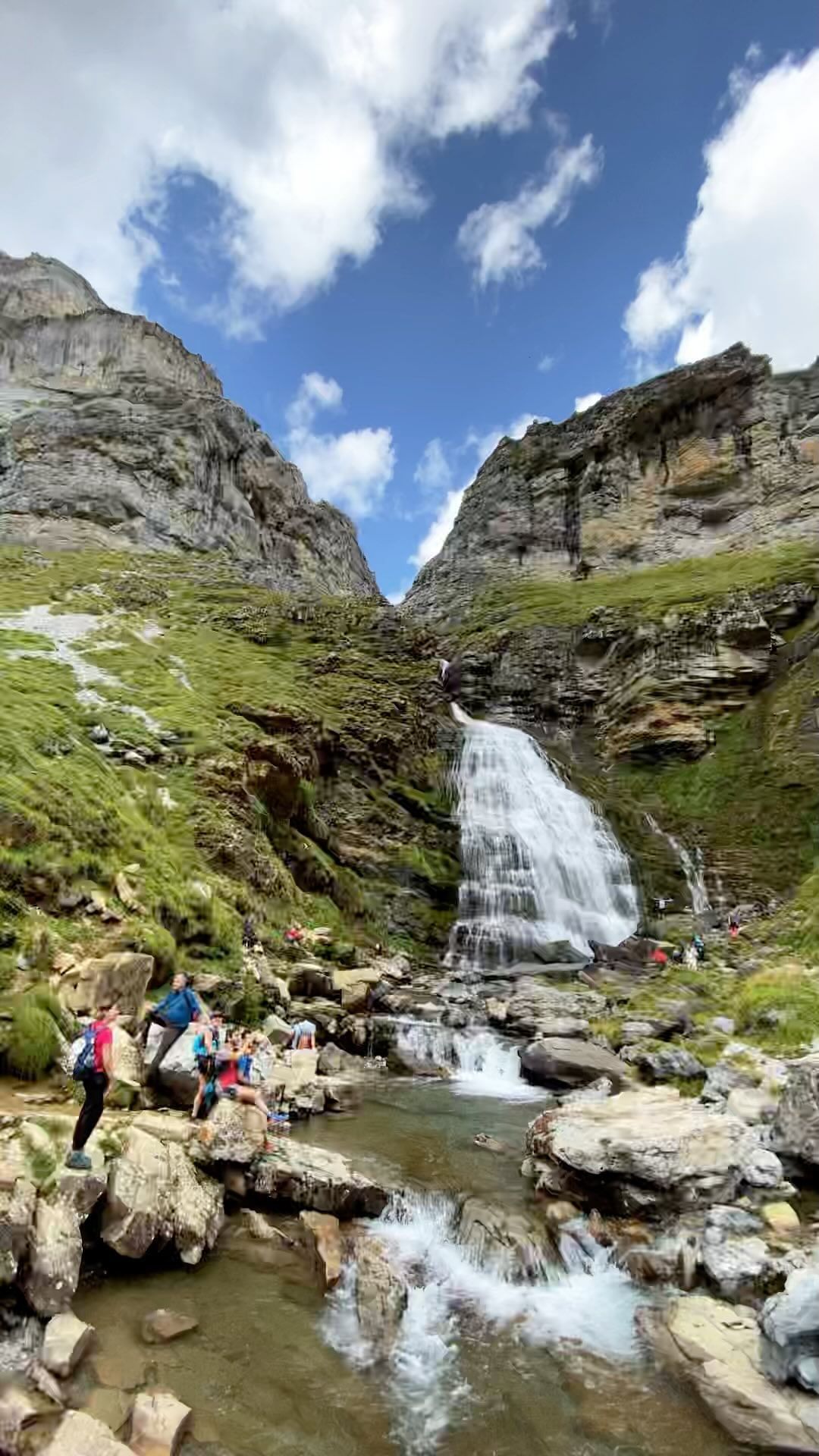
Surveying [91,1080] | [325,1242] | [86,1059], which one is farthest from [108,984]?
[325,1242]

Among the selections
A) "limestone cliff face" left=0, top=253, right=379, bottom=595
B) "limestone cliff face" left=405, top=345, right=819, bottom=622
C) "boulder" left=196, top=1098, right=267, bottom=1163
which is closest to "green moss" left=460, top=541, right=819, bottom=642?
"limestone cliff face" left=405, top=345, right=819, bottom=622

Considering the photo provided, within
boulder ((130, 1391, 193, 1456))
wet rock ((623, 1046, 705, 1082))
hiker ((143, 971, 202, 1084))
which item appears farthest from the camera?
wet rock ((623, 1046, 705, 1082))

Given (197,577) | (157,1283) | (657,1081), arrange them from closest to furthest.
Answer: (157,1283) < (657,1081) < (197,577)

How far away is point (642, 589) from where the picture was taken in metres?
54.7

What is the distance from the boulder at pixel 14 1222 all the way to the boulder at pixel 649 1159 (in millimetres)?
5747

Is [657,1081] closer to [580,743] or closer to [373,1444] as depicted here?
[373,1444]

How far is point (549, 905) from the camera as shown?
2852 cm

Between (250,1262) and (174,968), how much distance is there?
22.3 feet

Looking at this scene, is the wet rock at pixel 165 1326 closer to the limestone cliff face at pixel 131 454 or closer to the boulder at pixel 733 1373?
the boulder at pixel 733 1373

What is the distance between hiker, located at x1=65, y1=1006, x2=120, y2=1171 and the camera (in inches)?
258

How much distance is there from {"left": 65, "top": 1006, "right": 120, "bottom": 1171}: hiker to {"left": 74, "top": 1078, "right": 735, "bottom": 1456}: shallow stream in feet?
3.32

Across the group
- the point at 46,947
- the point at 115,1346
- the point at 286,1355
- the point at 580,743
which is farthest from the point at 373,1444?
the point at 580,743

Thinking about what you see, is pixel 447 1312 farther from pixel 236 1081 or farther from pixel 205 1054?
pixel 236 1081

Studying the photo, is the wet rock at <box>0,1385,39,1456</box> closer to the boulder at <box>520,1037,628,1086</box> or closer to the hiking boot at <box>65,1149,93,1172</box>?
the hiking boot at <box>65,1149,93,1172</box>
